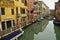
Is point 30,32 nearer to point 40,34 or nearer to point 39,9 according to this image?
point 40,34

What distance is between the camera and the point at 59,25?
115ft

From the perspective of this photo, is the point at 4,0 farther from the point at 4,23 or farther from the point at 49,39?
the point at 49,39

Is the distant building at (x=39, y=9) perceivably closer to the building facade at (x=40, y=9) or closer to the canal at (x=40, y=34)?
the building facade at (x=40, y=9)

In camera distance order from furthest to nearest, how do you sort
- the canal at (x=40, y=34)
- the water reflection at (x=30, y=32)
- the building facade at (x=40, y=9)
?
the building facade at (x=40, y=9), the canal at (x=40, y=34), the water reflection at (x=30, y=32)

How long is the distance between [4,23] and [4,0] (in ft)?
11.0

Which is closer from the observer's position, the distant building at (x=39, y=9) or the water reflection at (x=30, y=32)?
the water reflection at (x=30, y=32)

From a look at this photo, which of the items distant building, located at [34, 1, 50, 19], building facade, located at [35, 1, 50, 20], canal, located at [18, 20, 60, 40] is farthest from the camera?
building facade, located at [35, 1, 50, 20]

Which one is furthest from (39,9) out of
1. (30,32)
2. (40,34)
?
(40,34)

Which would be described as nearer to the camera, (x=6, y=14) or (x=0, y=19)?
(x=0, y=19)

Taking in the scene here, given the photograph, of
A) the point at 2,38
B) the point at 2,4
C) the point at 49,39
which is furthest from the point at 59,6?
the point at 2,38

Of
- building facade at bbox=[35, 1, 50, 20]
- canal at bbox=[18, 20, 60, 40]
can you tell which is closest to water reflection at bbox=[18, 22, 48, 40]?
canal at bbox=[18, 20, 60, 40]

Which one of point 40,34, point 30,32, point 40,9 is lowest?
point 40,34

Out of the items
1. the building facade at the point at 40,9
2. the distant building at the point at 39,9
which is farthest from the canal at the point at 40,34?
the distant building at the point at 39,9

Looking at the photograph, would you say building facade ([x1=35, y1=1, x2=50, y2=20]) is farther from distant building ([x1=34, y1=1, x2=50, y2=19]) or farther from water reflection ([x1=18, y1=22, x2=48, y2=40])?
water reflection ([x1=18, y1=22, x2=48, y2=40])
